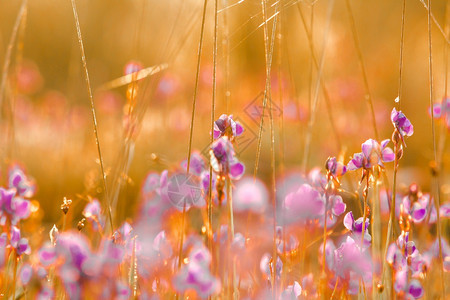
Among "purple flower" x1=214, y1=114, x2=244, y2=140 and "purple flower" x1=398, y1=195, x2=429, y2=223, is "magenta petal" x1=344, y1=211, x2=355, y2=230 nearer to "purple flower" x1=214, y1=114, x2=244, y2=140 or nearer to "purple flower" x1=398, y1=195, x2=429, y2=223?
"purple flower" x1=398, y1=195, x2=429, y2=223

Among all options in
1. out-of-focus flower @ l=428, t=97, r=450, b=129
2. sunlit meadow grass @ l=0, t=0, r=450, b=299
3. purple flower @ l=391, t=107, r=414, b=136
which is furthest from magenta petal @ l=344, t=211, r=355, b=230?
out-of-focus flower @ l=428, t=97, r=450, b=129

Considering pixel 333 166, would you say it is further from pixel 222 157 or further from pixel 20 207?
pixel 20 207

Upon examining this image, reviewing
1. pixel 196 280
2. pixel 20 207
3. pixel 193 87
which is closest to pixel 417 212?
pixel 196 280

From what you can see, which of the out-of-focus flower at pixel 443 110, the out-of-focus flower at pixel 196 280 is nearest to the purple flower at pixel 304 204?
the out-of-focus flower at pixel 196 280

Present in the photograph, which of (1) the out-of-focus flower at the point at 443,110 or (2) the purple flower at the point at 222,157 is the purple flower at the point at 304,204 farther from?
(1) the out-of-focus flower at the point at 443,110

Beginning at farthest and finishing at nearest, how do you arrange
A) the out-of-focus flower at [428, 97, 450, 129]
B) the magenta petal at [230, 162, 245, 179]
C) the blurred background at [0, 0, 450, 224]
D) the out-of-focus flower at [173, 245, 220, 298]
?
1. the blurred background at [0, 0, 450, 224]
2. the out-of-focus flower at [428, 97, 450, 129]
3. the magenta petal at [230, 162, 245, 179]
4. the out-of-focus flower at [173, 245, 220, 298]

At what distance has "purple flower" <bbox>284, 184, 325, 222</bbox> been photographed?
0.74 meters

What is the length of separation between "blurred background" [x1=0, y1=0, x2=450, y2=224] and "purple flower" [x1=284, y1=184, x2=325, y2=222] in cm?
16

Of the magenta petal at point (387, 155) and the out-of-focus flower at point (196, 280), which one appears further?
the magenta petal at point (387, 155)

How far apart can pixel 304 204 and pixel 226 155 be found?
163 mm

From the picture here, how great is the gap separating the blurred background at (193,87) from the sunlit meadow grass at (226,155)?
22 millimetres

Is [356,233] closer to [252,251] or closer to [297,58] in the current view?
[252,251]

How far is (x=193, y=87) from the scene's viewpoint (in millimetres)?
3881

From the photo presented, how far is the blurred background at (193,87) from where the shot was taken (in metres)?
2.88
